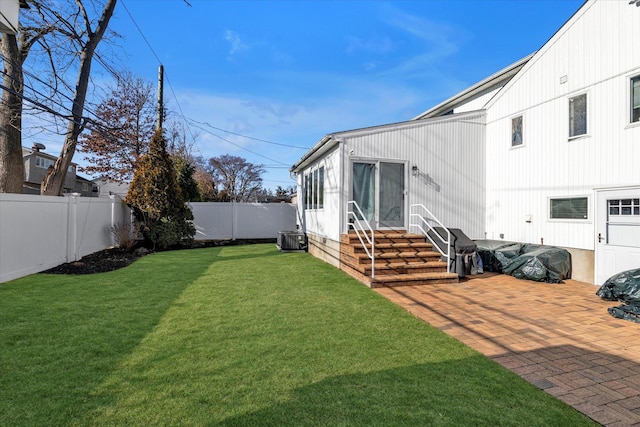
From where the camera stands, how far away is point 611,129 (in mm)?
6395

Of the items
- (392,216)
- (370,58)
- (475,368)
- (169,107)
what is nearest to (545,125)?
(392,216)

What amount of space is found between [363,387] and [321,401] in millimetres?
413

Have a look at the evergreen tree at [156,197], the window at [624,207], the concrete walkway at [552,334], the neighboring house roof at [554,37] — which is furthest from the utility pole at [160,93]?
the window at [624,207]

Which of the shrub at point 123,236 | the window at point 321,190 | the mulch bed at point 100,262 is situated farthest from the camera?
the shrub at point 123,236

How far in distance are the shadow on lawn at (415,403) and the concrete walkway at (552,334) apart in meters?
0.36

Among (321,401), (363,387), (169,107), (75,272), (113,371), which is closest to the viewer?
(321,401)

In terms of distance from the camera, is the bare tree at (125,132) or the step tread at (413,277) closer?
the step tread at (413,277)

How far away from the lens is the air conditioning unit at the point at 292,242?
12047mm

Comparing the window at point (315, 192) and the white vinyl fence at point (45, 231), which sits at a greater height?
the window at point (315, 192)

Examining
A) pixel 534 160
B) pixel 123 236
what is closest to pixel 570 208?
pixel 534 160

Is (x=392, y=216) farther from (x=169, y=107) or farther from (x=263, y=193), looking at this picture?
(x=263, y=193)

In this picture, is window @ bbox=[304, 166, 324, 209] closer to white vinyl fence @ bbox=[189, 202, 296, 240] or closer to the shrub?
white vinyl fence @ bbox=[189, 202, 296, 240]

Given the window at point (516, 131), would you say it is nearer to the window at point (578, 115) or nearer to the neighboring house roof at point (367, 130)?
the neighboring house roof at point (367, 130)

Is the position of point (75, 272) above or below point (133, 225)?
below
